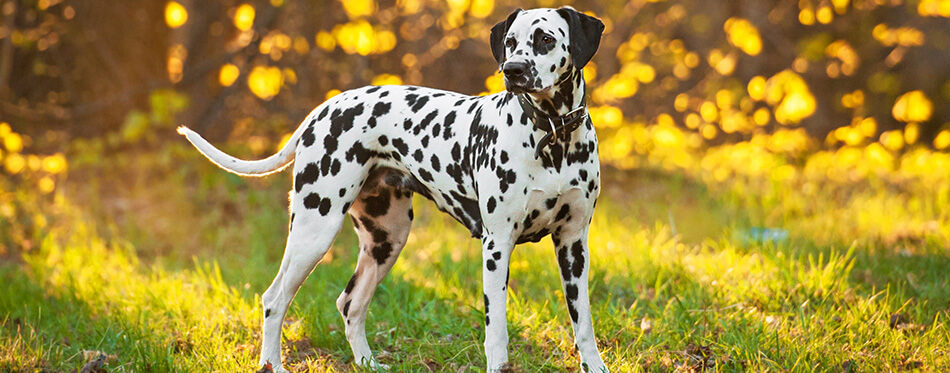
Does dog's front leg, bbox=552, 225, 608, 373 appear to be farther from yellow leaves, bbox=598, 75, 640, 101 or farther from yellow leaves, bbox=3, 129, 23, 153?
yellow leaves, bbox=3, 129, 23, 153

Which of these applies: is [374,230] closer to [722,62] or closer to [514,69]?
[514,69]

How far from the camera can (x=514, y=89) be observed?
10.2 feet

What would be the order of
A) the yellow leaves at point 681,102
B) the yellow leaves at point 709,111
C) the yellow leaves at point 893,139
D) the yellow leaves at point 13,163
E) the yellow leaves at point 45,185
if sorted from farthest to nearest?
1. the yellow leaves at point 681,102
2. the yellow leaves at point 709,111
3. the yellow leaves at point 893,139
4. the yellow leaves at point 45,185
5. the yellow leaves at point 13,163

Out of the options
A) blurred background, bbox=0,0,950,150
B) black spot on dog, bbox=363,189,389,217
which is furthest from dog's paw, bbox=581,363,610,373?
blurred background, bbox=0,0,950,150

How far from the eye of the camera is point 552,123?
10.9 feet

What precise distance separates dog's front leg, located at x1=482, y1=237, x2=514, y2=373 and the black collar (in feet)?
1.50

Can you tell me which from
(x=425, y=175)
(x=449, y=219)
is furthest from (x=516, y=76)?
(x=449, y=219)

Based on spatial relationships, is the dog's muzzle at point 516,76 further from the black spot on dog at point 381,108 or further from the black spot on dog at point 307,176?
the black spot on dog at point 307,176

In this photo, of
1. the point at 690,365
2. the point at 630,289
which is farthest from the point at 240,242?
the point at 690,365

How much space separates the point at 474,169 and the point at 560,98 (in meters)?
0.50

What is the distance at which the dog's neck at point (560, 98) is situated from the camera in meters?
3.33

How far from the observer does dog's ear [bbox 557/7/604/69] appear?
3.28m

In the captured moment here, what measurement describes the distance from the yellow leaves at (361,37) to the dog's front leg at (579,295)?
→ 458cm

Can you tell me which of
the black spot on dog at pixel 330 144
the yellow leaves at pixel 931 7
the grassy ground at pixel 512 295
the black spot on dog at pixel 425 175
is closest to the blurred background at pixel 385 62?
the yellow leaves at pixel 931 7
